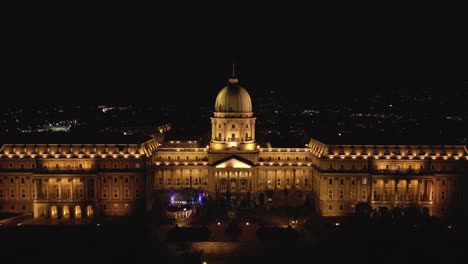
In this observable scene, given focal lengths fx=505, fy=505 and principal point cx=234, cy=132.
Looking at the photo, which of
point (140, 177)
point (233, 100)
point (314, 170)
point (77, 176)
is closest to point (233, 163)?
point (233, 100)

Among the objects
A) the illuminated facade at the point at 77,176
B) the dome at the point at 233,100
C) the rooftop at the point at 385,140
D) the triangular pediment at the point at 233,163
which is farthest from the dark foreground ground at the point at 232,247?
the dome at the point at 233,100

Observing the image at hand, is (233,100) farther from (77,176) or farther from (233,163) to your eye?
(77,176)

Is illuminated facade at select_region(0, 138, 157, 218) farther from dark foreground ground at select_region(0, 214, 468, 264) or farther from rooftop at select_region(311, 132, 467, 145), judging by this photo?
rooftop at select_region(311, 132, 467, 145)

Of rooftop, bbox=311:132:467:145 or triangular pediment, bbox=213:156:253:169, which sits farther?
triangular pediment, bbox=213:156:253:169

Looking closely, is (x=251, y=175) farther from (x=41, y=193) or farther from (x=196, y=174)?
(x=41, y=193)

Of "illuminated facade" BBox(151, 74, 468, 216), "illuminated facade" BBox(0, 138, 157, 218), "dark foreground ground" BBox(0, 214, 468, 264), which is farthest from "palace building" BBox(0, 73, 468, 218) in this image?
"dark foreground ground" BBox(0, 214, 468, 264)

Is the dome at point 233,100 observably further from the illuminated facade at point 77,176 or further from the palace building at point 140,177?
the illuminated facade at point 77,176

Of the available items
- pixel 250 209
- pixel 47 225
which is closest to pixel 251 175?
pixel 250 209

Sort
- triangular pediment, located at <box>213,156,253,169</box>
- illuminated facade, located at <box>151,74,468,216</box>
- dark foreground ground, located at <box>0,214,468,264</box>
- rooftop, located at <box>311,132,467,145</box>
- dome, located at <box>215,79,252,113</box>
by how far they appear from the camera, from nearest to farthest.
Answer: dark foreground ground, located at <box>0,214,468,264</box>
illuminated facade, located at <box>151,74,468,216</box>
rooftop, located at <box>311,132,467,145</box>
triangular pediment, located at <box>213,156,253,169</box>
dome, located at <box>215,79,252,113</box>
